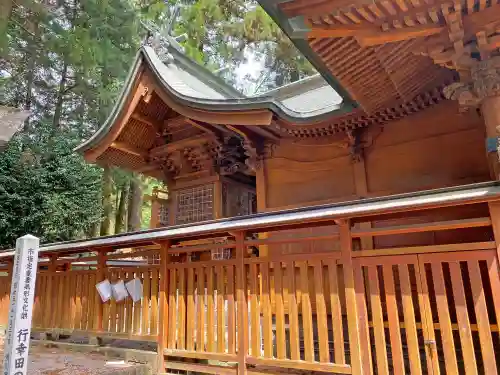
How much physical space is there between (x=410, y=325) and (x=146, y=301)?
3991 millimetres

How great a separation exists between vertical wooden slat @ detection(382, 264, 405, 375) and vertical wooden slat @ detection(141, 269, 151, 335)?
3.75 metres

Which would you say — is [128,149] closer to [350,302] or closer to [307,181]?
[307,181]

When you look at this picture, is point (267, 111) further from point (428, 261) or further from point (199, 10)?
point (199, 10)

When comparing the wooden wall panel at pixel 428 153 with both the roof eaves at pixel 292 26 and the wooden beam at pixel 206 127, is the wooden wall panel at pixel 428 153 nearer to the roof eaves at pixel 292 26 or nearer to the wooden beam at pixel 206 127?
the roof eaves at pixel 292 26

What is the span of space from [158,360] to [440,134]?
5.77m

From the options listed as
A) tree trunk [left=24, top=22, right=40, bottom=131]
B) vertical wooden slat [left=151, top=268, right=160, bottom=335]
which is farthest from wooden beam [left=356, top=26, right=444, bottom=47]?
tree trunk [left=24, top=22, right=40, bottom=131]

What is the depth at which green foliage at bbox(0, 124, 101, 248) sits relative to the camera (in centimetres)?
1371

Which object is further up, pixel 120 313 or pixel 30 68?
pixel 30 68

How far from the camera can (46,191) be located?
14445mm

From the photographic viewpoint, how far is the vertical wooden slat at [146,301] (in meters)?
6.12

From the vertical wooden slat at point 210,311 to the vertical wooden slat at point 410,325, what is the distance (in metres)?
2.63

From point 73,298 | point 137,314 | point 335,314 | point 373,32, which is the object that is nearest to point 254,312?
point 335,314

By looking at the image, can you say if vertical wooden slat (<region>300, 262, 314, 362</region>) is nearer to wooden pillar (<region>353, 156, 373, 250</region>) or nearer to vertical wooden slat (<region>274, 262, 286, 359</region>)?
vertical wooden slat (<region>274, 262, 286, 359</region>)

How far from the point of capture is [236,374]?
507 cm
